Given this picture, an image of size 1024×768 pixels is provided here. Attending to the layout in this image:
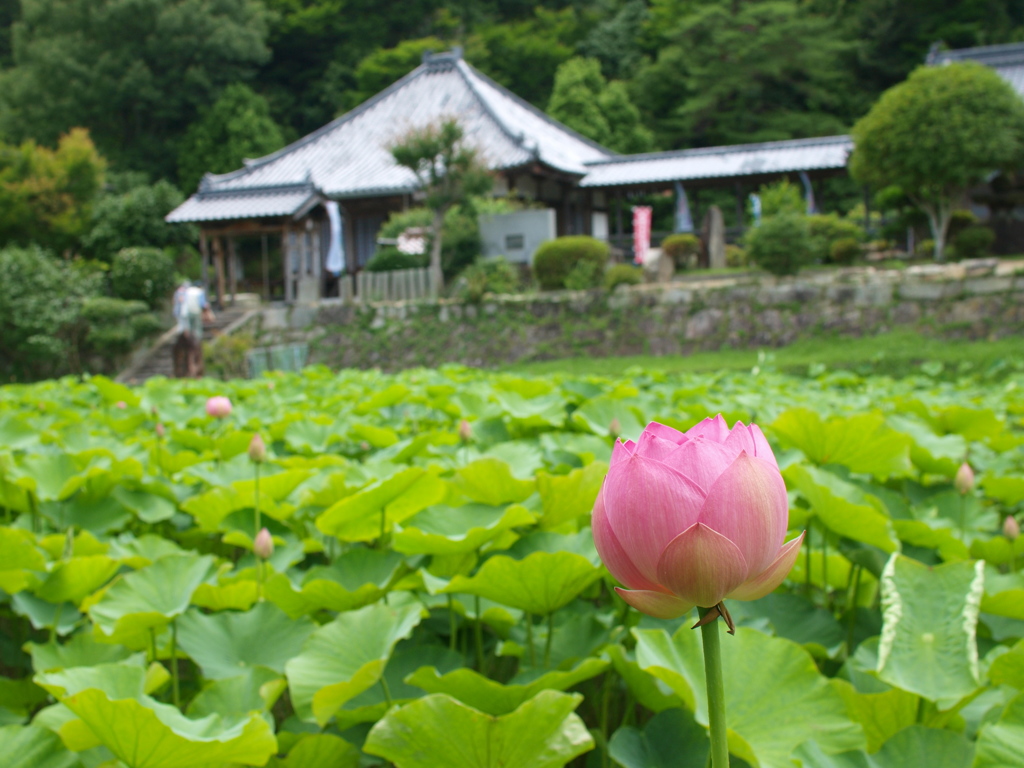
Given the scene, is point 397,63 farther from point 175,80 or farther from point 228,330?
point 228,330

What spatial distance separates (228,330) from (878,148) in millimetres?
9648

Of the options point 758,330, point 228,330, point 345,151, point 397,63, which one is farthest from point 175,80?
point 758,330

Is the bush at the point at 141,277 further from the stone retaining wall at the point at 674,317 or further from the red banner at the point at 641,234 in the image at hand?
the red banner at the point at 641,234

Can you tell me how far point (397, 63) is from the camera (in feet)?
74.5

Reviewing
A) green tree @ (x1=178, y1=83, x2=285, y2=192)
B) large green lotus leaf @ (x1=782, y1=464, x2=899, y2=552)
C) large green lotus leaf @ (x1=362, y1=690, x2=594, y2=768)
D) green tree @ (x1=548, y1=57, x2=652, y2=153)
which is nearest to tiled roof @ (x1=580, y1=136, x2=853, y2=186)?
green tree @ (x1=548, y1=57, x2=652, y2=153)

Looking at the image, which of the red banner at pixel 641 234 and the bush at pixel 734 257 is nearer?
the bush at pixel 734 257

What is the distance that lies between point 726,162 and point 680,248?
3.63 metres

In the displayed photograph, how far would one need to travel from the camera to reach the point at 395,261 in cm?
1288

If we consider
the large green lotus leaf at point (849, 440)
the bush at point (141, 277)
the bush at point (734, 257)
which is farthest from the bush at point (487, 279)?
the large green lotus leaf at point (849, 440)

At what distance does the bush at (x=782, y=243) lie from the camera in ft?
30.6

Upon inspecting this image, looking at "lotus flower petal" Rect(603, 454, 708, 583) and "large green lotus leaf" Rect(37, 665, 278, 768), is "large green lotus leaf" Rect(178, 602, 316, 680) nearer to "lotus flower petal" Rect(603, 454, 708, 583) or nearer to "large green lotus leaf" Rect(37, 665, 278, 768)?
"large green lotus leaf" Rect(37, 665, 278, 768)

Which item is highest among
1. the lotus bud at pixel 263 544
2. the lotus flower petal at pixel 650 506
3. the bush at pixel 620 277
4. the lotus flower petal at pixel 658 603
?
the bush at pixel 620 277

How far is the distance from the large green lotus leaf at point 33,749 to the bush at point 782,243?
31.4 feet

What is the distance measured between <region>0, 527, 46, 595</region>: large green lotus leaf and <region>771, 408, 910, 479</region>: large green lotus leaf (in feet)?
3.56
